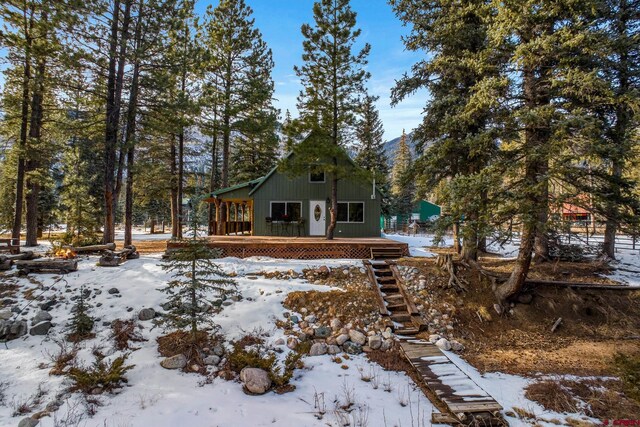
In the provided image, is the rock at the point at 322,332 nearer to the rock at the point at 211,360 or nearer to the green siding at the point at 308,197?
the rock at the point at 211,360

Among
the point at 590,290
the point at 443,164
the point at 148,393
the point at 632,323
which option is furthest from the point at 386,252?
the point at 148,393

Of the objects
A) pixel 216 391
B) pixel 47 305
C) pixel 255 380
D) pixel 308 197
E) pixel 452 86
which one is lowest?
pixel 216 391

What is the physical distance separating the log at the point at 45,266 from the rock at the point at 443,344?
10226mm

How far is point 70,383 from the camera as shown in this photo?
189 inches

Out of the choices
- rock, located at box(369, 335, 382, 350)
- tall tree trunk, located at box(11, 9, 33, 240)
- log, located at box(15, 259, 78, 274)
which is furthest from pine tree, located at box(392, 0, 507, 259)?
tall tree trunk, located at box(11, 9, 33, 240)

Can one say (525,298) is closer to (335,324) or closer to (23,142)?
(335,324)

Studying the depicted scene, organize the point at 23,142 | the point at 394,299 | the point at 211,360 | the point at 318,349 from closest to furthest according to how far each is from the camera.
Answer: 1. the point at 211,360
2. the point at 318,349
3. the point at 394,299
4. the point at 23,142

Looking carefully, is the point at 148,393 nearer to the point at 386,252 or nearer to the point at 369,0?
the point at 386,252

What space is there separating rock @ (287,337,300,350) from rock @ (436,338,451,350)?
9.82ft

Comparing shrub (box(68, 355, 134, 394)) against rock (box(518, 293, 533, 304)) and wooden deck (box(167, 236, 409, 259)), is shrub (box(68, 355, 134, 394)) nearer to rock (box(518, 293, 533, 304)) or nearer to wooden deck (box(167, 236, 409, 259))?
wooden deck (box(167, 236, 409, 259))

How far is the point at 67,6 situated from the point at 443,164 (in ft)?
42.5

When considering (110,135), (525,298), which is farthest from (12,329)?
(525,298)

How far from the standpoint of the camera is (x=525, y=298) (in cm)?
773

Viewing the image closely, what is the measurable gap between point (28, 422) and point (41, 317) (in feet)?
11.1
